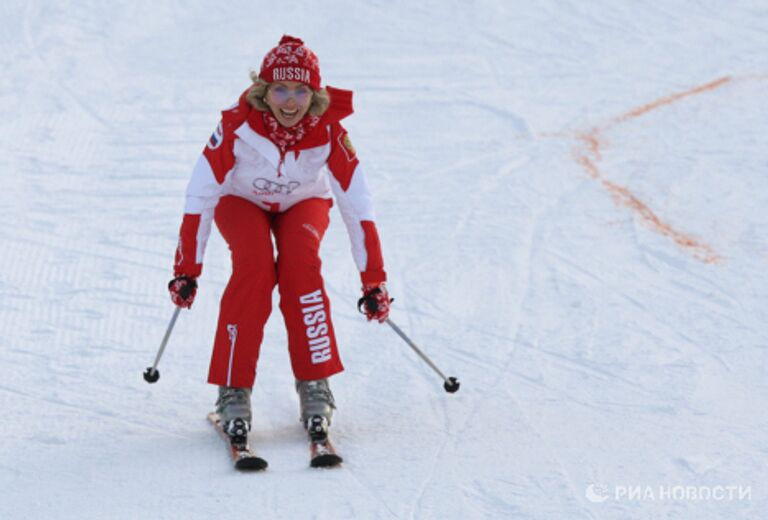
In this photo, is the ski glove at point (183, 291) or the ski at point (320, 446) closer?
the ski at point (320, 446)

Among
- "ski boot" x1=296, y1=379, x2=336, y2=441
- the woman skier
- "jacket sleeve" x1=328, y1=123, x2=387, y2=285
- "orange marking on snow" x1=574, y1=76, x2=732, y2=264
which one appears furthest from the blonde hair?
"orange marking on snow" x1=574, y1=76, x2=732, y2=264

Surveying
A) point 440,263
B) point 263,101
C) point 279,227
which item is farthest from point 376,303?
point 440,263

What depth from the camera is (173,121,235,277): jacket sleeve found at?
14.4ft

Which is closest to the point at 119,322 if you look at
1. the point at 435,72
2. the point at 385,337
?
the point at 385,337

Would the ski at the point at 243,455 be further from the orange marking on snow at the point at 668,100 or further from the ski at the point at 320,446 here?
the orange marking on snow at the point at 668,100

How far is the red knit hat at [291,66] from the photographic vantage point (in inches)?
171

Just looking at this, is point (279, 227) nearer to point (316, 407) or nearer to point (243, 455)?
point (316, 407)

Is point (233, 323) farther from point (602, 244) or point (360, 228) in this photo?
point (602, 244)

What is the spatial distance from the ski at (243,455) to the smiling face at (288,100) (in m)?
1.12

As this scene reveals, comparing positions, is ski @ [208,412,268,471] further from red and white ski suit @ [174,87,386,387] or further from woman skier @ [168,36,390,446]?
red and white ski suit @ [174,87,386,387]

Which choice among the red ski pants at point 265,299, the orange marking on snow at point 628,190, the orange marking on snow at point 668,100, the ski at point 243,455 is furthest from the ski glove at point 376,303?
the orange marking on snow at point 668,100

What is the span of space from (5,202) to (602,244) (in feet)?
11.2

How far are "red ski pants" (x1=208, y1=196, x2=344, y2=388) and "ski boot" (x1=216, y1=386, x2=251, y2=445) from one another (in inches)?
1.3

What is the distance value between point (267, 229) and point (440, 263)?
7.24 feet
